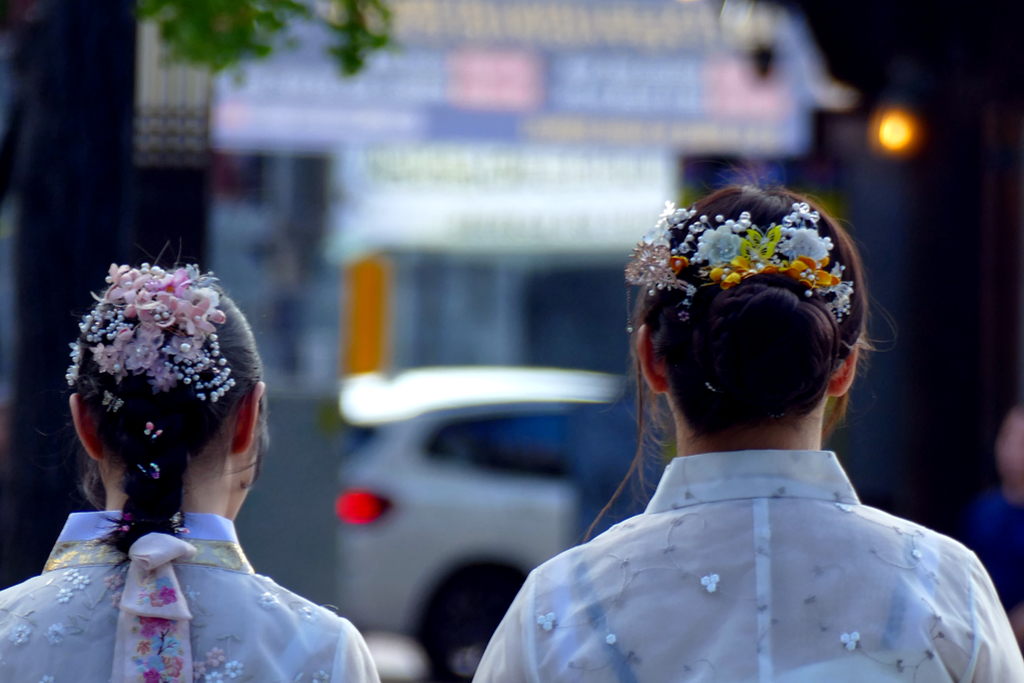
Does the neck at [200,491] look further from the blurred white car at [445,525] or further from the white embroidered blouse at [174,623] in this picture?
the blurred white car at [445,525]

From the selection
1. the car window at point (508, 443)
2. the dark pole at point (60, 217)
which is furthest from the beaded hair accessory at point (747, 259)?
the car window at point (508, 443)

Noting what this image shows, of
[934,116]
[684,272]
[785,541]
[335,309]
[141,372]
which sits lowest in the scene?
[335,309]

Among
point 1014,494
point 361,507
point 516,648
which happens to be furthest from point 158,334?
point 361,507

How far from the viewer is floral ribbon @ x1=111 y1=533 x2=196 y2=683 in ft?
5.16

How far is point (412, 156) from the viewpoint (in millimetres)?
10562

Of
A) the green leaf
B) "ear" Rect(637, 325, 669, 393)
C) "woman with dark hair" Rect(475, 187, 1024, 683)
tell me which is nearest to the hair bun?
"woman with dark hair" Rect(475, 187, 1024, 683)

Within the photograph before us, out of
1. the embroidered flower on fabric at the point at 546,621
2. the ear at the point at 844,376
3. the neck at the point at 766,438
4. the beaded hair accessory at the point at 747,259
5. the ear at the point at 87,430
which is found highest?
the beaded hair accessory at the point at 747,259

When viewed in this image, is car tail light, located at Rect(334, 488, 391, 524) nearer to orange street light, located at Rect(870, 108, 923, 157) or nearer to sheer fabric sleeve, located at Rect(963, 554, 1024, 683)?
orange street light, located at Rect(870, 108, 923, 157)

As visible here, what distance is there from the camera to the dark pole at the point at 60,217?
2609mm

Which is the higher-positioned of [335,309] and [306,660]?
[306,660]

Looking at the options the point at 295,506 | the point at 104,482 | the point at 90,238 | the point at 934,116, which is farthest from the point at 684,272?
the point at 934,116

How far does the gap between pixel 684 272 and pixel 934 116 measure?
5127 millimetres

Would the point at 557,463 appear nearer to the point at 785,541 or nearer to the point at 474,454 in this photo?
the point at 474,454

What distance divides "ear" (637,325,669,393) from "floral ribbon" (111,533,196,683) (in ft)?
2.17
